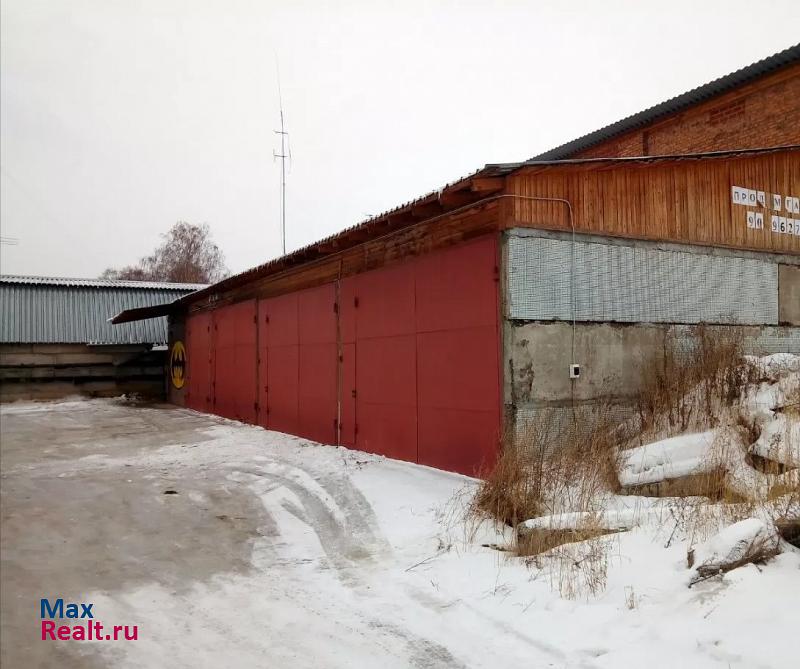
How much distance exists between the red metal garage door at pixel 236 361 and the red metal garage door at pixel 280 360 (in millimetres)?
716

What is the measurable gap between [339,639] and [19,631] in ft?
6.64

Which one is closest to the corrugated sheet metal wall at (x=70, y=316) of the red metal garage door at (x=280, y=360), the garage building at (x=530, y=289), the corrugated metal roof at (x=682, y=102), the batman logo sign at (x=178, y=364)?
the batman logo sign at (x=178, y=364)

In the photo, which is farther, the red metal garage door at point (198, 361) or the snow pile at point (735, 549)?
the red metal garage door at point (198, 361)

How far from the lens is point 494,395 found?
727 centimetres

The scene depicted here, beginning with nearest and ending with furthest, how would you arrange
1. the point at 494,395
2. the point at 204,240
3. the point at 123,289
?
the point at 494,395
the point at 123,289
the point at 204,240

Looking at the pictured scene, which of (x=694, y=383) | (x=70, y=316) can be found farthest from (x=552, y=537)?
(x=70, y=316)

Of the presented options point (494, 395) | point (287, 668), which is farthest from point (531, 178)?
point (287, 668)

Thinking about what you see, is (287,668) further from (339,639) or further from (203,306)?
(203,306)

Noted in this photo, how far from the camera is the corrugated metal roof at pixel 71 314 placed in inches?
947

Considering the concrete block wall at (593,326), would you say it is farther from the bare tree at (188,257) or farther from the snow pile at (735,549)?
the bare tree at (188,257)

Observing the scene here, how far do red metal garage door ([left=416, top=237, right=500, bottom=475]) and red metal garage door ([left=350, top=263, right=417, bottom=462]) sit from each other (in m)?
0.27

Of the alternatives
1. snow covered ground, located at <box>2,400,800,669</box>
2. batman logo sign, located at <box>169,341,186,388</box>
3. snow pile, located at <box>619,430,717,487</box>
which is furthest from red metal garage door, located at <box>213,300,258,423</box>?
snow pile, located at <box>619,430,717,487</box>

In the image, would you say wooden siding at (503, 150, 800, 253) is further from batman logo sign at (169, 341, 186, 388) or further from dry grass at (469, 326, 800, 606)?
batman logo sign at (169, 341, 186, 388)

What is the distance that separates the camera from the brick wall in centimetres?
1328
